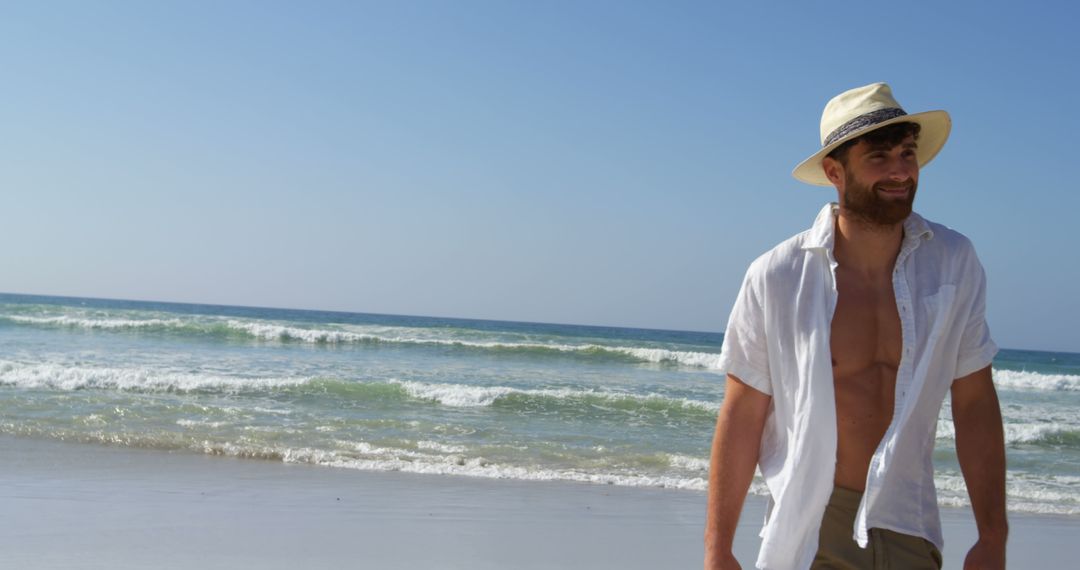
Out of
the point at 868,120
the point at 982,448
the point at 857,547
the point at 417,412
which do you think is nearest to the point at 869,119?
the point at 868,120

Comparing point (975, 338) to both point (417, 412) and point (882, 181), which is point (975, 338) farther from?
point (417, 412)

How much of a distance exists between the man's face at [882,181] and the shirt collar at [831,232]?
5 centimetres

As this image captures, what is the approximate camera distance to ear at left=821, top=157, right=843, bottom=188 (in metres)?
2.10

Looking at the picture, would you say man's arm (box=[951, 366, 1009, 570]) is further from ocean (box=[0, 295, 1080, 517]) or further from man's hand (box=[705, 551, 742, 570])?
ocean (box=[0, 295, 1080, 517])

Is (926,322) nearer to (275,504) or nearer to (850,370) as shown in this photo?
(850,370)

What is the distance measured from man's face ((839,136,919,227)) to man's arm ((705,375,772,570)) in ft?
1.47

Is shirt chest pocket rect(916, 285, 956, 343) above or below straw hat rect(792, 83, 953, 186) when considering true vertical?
below

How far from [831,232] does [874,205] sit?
11 cm

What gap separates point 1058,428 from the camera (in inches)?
516

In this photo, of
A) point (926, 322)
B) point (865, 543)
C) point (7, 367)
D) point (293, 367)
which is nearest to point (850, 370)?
point (926, 322)

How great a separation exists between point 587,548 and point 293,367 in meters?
13.4

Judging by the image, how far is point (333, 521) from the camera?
590 cm

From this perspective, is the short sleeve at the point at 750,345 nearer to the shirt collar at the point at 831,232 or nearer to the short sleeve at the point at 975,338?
the shirt collar at the point at 831,232

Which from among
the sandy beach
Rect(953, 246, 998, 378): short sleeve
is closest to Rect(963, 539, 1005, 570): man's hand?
Rect(953, 246, 998, 378): short sleeve
